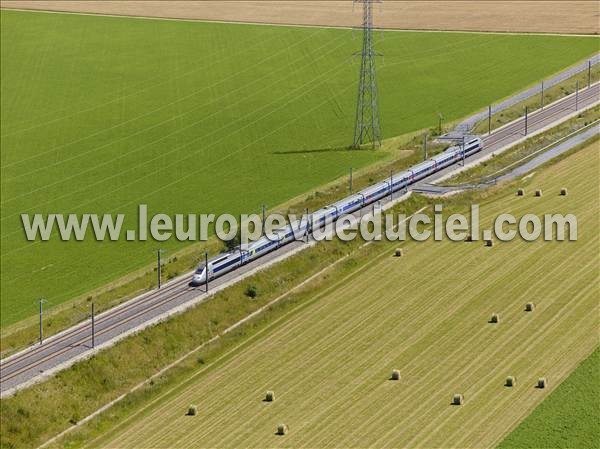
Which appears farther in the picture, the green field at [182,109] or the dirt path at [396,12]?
the dirt path at [396,12]

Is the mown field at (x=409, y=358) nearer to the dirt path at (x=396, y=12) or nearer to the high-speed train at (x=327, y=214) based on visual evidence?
the high-speed train at (x=327, y=214)

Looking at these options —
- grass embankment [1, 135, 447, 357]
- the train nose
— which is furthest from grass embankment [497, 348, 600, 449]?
grass embankment [1, 135, 447, 357]

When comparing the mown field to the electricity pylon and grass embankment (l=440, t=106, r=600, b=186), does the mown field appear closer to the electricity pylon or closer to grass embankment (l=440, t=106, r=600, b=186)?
grass embankment (l=440, t=106, r=600, b=186)

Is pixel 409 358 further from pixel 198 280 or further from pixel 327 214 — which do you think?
pixel 327 214

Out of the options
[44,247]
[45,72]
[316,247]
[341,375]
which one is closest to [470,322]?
[341,375]

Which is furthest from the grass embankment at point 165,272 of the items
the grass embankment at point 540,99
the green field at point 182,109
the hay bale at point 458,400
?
the hay bale at point 458,400

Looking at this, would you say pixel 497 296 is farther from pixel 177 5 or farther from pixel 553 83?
pixel 177 5

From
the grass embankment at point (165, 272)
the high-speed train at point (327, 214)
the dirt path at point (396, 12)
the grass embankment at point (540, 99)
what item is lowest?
the grass embankment at point (165, 272)
